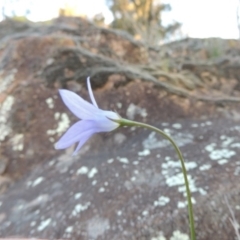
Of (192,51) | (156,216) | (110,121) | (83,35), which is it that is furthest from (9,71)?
(192,51)

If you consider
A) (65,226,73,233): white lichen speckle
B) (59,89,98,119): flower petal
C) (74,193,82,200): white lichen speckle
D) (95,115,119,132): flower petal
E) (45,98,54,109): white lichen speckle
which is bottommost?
(74,193,82,200): white lichen speckle

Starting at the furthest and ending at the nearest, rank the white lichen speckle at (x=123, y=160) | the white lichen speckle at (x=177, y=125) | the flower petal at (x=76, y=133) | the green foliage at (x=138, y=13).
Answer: the green foliage at (x=138, y=13) → the white lichen speckle at (x=177, y=125) → the white lichen speckle at (x=123, y=160) → the flower petal at (x=76, y=133)

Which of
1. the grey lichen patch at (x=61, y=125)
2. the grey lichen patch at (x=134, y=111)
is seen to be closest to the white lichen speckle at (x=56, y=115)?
the grey lichen patch at (x=61, y=125)

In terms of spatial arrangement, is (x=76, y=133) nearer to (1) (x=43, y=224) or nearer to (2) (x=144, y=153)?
(1) (x=43, y=224)

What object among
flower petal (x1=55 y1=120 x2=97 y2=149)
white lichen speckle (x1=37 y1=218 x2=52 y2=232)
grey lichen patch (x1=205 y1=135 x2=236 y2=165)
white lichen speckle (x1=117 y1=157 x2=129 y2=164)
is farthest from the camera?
white lichen speckle (x1=117 y1=157 x2=129 y2=164)

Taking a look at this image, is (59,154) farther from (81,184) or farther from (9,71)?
(9,71)

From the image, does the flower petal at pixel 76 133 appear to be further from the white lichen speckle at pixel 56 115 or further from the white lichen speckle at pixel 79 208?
the white lichen speckle at pixel 56 115

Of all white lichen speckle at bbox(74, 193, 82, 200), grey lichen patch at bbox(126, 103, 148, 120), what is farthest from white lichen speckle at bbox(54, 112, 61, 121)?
white lichen speckle at bbox(74, 193, 82, 200)

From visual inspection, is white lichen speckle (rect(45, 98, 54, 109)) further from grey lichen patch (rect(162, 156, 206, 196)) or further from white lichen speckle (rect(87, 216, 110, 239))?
white lichen speckle (rect(87, 216, 110, 239))
